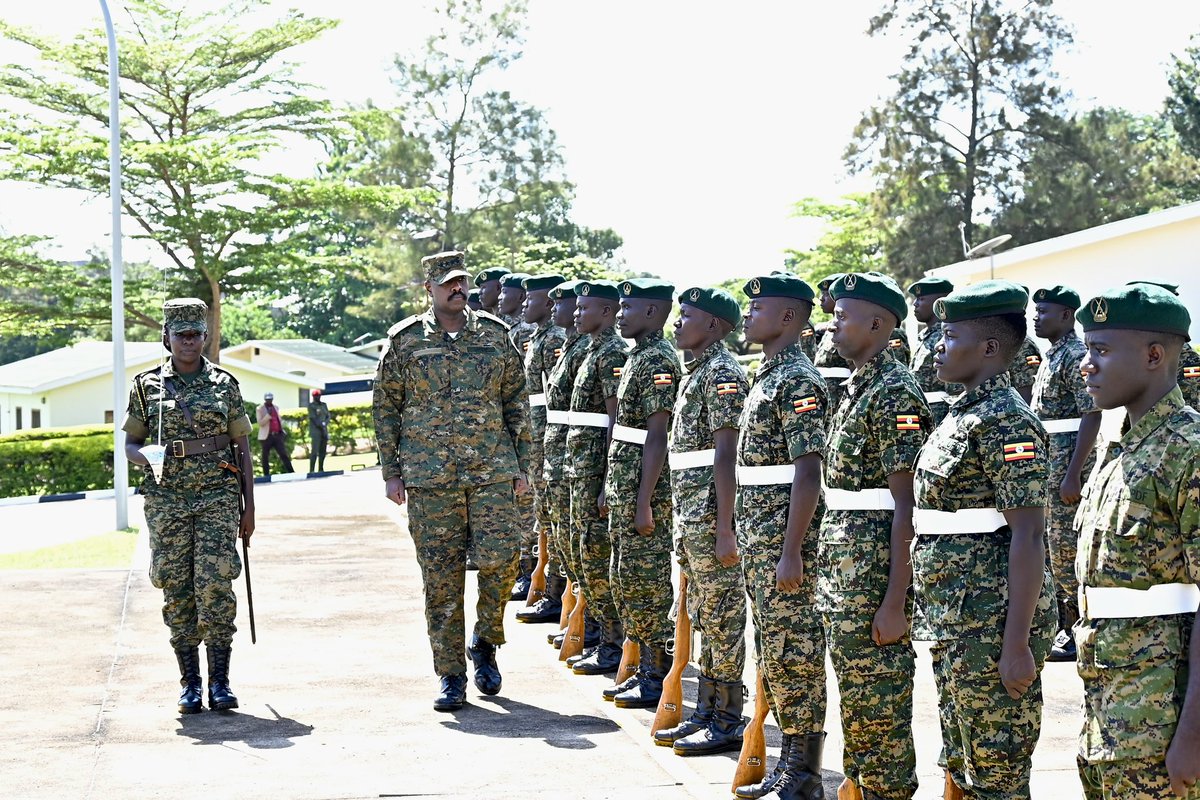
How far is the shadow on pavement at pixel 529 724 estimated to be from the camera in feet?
24.1

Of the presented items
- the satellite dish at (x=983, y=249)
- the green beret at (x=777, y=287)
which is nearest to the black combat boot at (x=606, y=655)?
the green beret at (x=777, y=287)

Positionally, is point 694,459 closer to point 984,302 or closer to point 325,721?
point 984,302

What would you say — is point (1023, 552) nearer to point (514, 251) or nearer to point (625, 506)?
point (625, 506)

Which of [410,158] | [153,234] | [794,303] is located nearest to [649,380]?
[794,303]

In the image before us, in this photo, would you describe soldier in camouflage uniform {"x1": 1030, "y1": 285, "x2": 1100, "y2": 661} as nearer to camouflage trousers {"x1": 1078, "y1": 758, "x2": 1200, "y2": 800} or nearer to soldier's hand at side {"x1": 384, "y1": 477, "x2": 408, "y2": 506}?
soldier's hand at side {"x1": 384, "y1": 477, "x2": 408, "y2": 506}

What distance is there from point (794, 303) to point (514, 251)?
40038 millimetres

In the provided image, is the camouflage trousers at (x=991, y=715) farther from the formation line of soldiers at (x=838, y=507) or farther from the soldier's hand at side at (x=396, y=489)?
the soldier's hand at side at (x=396, y=489)

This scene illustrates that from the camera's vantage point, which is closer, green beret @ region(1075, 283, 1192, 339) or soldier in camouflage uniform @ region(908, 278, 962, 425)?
green beret @ region(1075, 283, 1192, 339)

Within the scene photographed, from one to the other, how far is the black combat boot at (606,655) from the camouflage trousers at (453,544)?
39.3 inches

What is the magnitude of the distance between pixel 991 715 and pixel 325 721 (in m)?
4.29

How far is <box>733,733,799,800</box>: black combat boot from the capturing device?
5.97 m

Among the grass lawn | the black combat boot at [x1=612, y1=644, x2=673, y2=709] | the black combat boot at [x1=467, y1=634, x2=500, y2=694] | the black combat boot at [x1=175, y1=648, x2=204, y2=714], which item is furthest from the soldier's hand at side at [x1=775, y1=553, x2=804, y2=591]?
the grass lawn

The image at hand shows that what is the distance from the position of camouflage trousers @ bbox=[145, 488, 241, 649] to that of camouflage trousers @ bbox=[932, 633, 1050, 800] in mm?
4718

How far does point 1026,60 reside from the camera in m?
40.3
